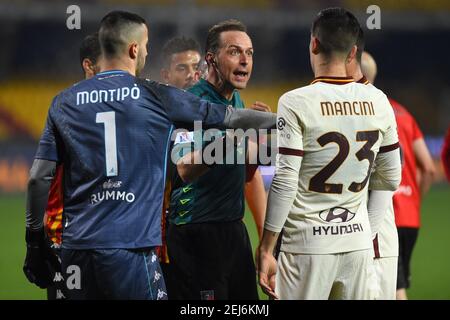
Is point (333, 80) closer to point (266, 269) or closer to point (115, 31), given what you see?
point (266, 269)

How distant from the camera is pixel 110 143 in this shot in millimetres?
4527

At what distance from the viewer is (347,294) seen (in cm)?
479

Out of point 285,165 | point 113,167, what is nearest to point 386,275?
point 285,165

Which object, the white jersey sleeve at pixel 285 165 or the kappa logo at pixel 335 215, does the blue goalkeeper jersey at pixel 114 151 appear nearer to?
the white jersey sleeve at pixel 285 165

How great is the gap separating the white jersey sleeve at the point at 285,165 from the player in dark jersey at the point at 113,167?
0.38 metres

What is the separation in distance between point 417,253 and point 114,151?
8.47 m

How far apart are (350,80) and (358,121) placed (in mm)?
261

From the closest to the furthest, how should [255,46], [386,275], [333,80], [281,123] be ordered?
[281,123]
[333,80]
[386,275]
[255,46]

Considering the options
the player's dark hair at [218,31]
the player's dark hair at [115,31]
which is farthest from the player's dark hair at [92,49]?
the player's dark hair at [115,31]

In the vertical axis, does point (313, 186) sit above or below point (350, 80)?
below

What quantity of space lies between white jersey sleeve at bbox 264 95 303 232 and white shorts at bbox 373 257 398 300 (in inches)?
47.1

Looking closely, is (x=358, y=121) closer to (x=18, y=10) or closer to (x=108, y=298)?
(x=108, y=298)
